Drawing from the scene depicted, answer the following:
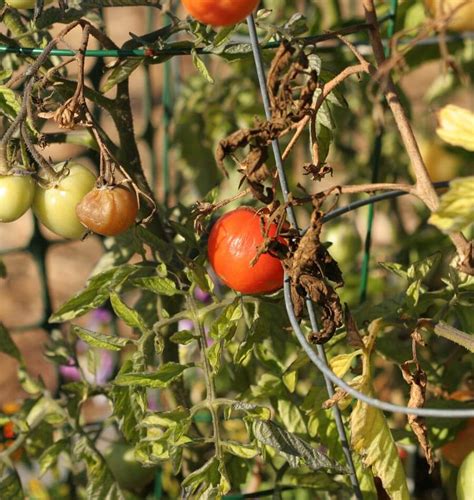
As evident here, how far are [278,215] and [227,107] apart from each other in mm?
950

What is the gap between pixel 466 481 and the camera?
105 cm

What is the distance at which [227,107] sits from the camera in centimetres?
181

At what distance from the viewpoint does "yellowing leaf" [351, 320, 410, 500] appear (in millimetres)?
920

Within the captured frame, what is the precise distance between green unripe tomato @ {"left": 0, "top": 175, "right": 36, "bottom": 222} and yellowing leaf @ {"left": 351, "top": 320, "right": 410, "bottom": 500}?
1.27 ft

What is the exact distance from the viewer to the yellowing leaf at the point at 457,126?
79 centimetres

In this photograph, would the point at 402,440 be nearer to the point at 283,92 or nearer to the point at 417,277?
the point at 417,277

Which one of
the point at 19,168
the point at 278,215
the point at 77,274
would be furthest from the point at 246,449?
the point at 77,274

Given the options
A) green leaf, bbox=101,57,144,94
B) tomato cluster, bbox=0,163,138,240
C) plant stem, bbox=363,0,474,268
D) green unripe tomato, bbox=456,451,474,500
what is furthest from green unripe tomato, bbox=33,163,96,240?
green unripe tomato, bbox=456,451,474,500

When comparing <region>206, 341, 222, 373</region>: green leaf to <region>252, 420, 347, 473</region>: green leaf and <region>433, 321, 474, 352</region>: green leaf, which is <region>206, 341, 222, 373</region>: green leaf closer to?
<region>252, 420, 347, 473</region>: green leaf

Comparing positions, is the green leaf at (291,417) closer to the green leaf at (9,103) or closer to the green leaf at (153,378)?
the green leaf at (153,378)

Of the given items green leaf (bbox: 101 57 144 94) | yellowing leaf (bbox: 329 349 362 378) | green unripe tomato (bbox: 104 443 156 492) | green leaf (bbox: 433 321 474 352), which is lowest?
green unripe tomato (bbox: 104 443 156 492)

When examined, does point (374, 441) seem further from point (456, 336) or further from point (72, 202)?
point (72, 202)

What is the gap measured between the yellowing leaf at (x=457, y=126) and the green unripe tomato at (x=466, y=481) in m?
0.43

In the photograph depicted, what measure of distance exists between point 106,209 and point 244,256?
15 centimetres
